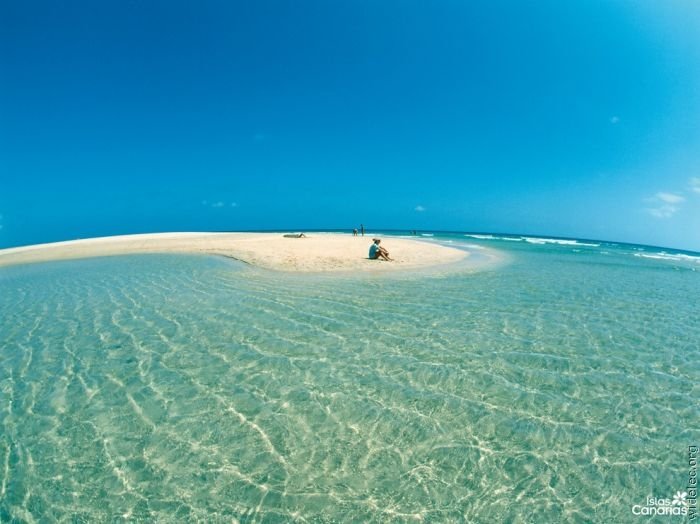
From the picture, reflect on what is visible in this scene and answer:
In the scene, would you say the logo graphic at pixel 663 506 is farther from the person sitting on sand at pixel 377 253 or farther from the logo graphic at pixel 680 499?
the person sitting on sand at pixel 377 253

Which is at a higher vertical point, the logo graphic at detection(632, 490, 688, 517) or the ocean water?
the ocean water

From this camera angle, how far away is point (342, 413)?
567 cm

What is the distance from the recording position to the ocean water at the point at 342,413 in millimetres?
4047

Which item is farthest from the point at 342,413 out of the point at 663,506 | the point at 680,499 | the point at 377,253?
the point at 377,253

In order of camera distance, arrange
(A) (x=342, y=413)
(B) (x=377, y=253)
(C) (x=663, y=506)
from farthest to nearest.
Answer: (B) (x=377, y=253), (A) (x=342, y=413), (C) (x=663, y=506)

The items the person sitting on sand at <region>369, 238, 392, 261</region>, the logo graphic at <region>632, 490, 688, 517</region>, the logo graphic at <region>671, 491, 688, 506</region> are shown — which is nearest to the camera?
the logo graphic at <region>632, 490, 688, 517</region>

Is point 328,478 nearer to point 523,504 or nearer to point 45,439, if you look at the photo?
point 523,504

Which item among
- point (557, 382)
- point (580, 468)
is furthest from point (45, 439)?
point (557, 382)

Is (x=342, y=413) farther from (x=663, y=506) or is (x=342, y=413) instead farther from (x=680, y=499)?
(x=680, y=499)

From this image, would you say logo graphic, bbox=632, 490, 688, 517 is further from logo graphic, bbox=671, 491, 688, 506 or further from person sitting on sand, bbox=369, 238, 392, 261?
person sitting on sand, bbox=369, 238, 392, 261

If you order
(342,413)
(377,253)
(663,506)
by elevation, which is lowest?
(663,506)

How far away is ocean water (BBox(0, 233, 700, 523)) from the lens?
405cm

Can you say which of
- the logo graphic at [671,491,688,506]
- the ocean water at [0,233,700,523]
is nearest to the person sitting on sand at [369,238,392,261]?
the ocean water at [0,233,700,523]

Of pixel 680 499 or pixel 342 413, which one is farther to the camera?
pixel 342 413
